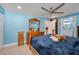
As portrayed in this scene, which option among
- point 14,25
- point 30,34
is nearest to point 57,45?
point 30,34

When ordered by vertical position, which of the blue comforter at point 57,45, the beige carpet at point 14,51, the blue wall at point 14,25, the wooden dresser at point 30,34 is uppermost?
the blue wall at point 14,25

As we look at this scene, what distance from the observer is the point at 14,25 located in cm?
163

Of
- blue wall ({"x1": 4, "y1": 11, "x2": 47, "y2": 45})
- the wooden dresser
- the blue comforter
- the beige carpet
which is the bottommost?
the beige carpet

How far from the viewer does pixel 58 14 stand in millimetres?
1618

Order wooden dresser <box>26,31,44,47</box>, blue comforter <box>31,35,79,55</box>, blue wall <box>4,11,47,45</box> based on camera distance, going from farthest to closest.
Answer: wooden dresser <box>26,31,44,47</box>
blue wall <box>4,11,47,45</box>
blue comforter <box>31,35,79,55</box>

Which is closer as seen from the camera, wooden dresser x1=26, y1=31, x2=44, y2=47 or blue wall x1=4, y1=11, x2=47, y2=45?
blue wall x1=4, y1=11, x2=47, y2=45

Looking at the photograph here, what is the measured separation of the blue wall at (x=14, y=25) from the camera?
159cm

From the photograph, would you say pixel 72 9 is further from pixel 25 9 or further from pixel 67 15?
pixel 25 9

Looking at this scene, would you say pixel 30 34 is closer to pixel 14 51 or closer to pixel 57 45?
pixel 14 51

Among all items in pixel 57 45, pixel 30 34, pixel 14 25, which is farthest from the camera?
pixel 30 34

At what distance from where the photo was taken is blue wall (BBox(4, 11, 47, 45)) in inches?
62.7

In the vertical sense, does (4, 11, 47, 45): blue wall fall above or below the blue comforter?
above

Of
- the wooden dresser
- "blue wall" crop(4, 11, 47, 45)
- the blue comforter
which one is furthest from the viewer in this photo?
the wooden dresser

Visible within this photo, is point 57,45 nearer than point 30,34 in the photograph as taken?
Yes
